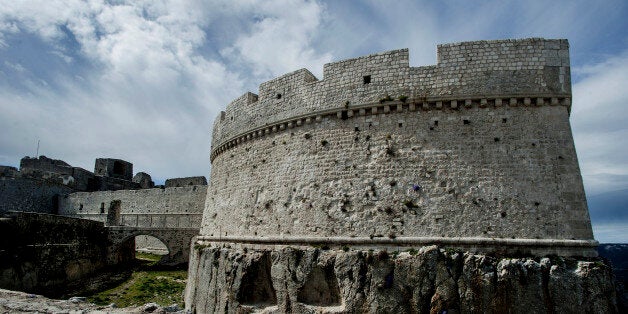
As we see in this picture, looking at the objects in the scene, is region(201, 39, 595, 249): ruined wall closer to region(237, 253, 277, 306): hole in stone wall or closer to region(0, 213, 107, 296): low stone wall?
region(237, 253, 277, 306): hole in stone wall

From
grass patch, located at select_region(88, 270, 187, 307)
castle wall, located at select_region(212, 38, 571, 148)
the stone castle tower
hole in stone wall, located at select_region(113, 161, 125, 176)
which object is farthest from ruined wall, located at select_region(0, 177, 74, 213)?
castle wall, located at select_region(212, 38, 571, 148)

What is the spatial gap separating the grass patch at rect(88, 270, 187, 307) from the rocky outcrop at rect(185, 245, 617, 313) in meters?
6.85

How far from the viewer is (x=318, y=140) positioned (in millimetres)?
11484

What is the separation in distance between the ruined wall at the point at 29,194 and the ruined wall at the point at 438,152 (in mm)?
26546

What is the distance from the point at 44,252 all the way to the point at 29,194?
51.9 ft

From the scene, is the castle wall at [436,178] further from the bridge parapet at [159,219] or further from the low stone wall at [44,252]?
the bridge parapet at [159,219]

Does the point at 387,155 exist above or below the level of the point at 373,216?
above

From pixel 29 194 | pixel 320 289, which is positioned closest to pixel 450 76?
pixel 320 289

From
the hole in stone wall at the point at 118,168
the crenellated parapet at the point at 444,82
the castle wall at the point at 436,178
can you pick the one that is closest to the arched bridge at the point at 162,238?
the castle wall at the point at 436,178

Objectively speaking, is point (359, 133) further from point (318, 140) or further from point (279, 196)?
point (279, 196)

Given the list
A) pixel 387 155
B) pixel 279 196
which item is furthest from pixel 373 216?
pixel 279 196

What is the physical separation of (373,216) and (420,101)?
3.11 metres

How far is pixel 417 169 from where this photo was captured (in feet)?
32.8

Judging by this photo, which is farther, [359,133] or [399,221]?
[359,133]
